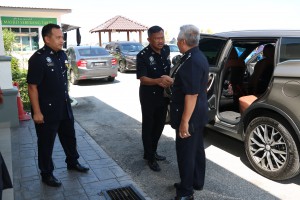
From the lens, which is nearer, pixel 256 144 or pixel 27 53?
pixel 256 144

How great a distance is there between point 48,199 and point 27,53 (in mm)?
18095

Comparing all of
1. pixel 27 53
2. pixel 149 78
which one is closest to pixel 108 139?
pixel 149 78

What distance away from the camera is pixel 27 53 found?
19.6 metres

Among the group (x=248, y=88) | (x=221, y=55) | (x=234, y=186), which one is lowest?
(x=234, y=186)

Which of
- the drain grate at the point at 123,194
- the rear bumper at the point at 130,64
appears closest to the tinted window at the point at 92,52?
the rear bumper at the point at 130,64

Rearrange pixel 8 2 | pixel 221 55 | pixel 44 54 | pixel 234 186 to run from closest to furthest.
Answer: pixel 44 54 < pixel 234 186 < pixel 221 55 < pixel 8 2

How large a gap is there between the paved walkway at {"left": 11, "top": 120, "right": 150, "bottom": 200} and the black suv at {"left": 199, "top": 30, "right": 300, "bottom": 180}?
1560mm

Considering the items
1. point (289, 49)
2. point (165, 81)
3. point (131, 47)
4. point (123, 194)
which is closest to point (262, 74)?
point (289, 49)

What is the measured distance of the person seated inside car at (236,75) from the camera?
518 centimetres

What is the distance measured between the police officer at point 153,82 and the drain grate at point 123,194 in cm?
61

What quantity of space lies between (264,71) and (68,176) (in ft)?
10.7

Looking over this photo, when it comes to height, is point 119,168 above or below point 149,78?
below

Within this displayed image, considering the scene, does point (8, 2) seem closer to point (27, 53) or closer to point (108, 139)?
point (27, 53)

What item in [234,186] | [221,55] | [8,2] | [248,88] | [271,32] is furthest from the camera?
[8,2]
